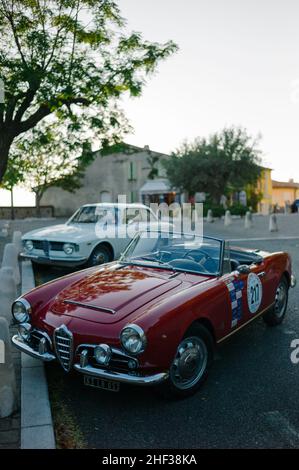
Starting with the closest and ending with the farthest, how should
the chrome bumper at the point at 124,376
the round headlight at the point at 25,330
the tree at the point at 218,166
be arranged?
the chrome bumper at the point at 124,376 < the round headlight at the point at 25,330 < the tree at the point at 218,166

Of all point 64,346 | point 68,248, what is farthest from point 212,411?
point 68,248

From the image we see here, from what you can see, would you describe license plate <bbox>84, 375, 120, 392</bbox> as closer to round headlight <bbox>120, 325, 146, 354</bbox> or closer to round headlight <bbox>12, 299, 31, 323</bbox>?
round headlight <bbox>120, 325, 146, 354</bbox>

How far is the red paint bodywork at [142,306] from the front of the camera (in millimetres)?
3400

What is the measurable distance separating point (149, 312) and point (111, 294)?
1.93 ft

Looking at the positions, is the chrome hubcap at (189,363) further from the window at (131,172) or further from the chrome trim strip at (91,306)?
the window at (131,172)

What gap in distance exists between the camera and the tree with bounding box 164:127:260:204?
36219 millimetres

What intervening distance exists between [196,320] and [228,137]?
1399 inches

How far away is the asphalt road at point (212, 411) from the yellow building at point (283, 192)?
2292 inches

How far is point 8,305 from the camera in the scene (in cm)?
573

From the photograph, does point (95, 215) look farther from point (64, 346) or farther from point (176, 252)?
point (64, 346)

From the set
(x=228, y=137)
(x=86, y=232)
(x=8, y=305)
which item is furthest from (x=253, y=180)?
(x=8, y=305)

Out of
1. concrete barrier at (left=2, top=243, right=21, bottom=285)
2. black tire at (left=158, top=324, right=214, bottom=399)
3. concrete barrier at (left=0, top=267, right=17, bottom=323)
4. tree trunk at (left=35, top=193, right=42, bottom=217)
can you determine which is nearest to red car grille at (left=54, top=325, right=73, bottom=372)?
black tire at (left=158, top=324, right=214, bottom=399)

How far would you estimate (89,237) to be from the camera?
876 cm

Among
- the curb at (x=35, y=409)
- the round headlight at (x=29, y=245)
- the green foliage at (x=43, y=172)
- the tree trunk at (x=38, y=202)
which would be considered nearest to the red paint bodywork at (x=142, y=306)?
the curb at (x=35, y=409)
